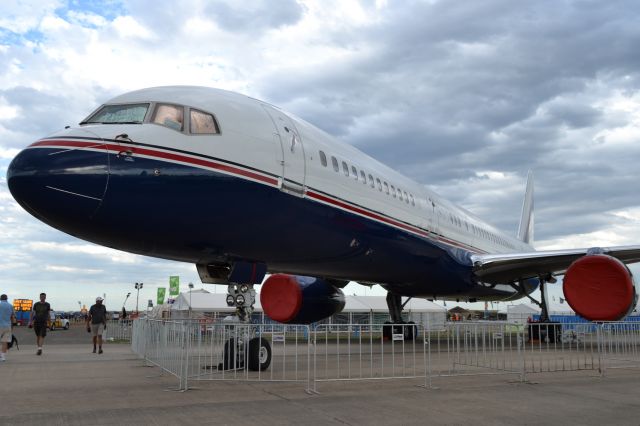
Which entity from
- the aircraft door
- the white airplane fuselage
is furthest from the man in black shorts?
the aircraft door

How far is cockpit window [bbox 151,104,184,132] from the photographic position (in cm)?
756

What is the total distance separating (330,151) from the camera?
33.8 feet

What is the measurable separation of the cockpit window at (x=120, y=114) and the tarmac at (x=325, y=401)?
3.60 metres

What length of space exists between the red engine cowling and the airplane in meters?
0.02

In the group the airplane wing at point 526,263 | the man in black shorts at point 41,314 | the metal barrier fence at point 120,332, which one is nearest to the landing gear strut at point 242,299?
the man in black shorts at point 41,314

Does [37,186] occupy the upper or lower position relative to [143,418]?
upper

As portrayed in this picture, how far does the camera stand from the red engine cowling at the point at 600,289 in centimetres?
879

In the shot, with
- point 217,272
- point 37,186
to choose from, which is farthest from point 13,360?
point 37,186

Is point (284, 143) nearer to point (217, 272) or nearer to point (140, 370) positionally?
point (217, 272)

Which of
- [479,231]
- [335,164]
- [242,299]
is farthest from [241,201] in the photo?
[479,231]

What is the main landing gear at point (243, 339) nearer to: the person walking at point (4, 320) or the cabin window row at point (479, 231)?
the person walking at point (4, 320)

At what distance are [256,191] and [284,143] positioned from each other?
120 centimetres

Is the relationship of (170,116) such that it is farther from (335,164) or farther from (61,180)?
(335,164)

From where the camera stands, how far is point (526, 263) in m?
16.0
